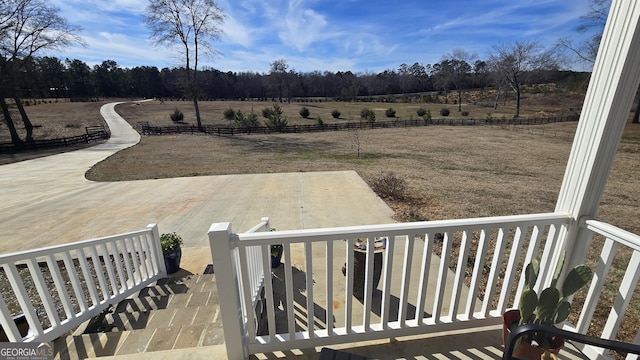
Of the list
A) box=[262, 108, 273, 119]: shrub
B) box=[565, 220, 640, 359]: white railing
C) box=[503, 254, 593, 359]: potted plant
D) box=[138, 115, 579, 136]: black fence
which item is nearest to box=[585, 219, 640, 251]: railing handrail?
box=[565, 220, 640, 359]: white railing

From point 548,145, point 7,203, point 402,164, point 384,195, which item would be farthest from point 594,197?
point 548,145

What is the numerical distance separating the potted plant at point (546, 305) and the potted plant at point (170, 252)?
3813mm

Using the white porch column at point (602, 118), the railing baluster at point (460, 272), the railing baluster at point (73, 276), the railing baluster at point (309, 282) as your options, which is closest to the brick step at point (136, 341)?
the railing baluster at point (73, 276)

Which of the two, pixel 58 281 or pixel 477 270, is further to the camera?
pixel 58 281

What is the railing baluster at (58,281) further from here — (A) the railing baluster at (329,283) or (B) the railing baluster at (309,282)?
(A) the railing baluster at (329,283)

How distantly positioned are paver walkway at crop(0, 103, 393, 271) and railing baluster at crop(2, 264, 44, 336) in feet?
7.00

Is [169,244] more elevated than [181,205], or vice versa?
[169,244]

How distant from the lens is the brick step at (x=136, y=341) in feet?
7.00

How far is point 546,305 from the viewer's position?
1631 millimetres

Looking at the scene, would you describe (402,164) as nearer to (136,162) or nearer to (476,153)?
(476,153)

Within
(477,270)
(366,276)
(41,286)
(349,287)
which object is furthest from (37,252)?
(477,270)

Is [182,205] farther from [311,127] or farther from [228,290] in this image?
[311,127]

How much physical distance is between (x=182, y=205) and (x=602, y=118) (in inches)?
267

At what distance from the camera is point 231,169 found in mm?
10547
